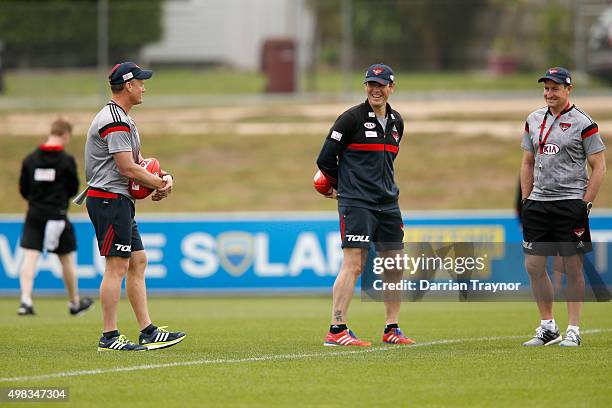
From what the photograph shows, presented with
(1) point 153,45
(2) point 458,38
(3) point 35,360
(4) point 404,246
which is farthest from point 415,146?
(3) point 35,360

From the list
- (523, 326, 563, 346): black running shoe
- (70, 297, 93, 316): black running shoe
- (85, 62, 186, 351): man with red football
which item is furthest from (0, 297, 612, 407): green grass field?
(70, 297, 93, 316): black running shoe

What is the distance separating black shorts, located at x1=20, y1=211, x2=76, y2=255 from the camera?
12820mm

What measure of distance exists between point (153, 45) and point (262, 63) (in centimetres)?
257

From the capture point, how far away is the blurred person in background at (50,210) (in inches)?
501

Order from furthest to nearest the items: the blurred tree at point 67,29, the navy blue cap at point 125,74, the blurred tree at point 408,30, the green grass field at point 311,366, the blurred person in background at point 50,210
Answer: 1. the blurred tree at point 67,29
2. the blurred tree at point 408,30
3. the blurred person in background at point 50,210
4. the navy blue cap at point 125,74
5. the green grass field at point 311,366

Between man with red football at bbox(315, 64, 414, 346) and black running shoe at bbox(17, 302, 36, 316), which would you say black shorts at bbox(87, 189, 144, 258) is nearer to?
man with red football at bbox(315, 64, 414, 346)

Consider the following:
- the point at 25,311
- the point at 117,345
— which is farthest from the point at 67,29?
the point at 117,345

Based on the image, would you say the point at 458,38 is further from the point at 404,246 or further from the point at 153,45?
the point at 404,246

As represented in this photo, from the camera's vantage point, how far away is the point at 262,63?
27.0m

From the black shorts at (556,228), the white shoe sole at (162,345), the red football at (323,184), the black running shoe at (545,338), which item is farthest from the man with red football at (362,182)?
the black running shoe at (545,338)

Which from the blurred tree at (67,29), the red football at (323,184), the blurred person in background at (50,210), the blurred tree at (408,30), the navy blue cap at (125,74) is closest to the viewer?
the navy blue cap at (125,74)

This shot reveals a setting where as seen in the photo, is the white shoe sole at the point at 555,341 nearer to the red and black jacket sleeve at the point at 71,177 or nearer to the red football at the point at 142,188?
the red football at the point at 142,188

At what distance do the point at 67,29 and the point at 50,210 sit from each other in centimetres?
1291

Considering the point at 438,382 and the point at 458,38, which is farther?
the point at 458,38
